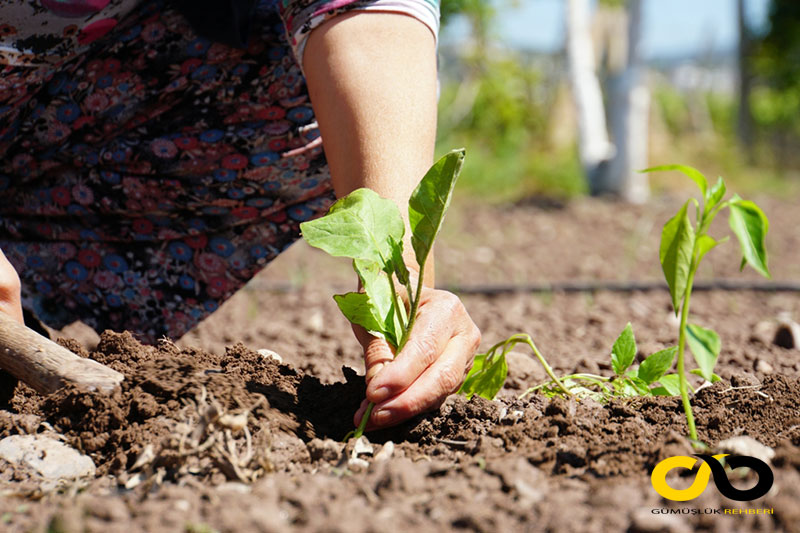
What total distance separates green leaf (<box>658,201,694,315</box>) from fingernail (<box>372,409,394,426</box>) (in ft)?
1.45

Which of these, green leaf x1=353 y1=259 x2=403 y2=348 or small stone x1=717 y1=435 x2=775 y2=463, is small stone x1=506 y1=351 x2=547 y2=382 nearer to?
green leaf x1=353 y1=259 x2=403 y2=348

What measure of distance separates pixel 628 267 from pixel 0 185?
3.15 m

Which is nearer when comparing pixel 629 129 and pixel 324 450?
pixel 324 450

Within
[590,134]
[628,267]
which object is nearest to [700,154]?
[590,134]

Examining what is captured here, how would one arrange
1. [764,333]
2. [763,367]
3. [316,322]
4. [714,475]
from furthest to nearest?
[316,322], [764,333], [763,367], [714,475]

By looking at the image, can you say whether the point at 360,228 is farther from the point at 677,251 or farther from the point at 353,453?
the point at 677,251

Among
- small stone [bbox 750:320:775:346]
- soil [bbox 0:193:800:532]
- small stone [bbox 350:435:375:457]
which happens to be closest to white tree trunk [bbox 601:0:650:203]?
small stone [bbox 750:320:775:346]

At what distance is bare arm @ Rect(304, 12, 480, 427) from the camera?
1.22m

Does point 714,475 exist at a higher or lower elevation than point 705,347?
lower

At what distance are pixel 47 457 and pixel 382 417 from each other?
1.67 ft

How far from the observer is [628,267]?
13.7ft

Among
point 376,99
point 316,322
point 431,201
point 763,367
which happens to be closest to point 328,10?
point 376,99

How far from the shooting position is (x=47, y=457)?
3.80 ft

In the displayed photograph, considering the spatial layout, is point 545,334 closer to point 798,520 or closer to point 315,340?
point 315,340
